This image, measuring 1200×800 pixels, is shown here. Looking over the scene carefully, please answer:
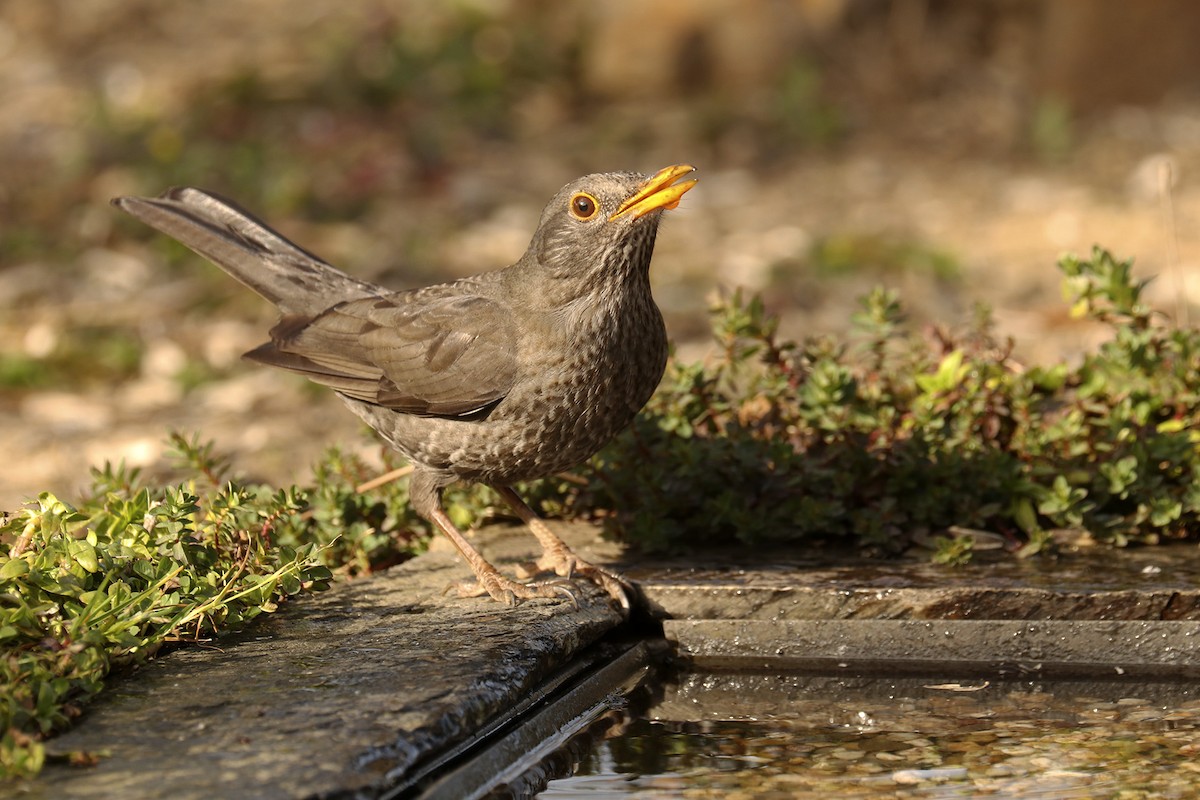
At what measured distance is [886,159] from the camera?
10945mm

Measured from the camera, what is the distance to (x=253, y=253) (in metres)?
5.00

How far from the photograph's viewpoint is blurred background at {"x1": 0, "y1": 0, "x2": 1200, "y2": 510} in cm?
775

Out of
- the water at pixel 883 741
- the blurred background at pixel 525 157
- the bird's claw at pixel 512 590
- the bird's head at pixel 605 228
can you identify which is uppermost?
the blurred background at pixel 525 157

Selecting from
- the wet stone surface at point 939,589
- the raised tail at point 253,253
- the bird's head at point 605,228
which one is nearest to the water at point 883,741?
the wet stone surface at point 939,589

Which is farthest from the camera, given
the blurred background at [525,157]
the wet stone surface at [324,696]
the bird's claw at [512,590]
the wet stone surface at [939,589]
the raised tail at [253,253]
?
the blurred background at [525,157]

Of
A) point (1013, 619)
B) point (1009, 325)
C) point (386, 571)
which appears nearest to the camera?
point (1013, 619)

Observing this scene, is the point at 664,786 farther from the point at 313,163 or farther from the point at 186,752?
the point at 313,163

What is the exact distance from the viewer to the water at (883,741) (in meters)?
3.22

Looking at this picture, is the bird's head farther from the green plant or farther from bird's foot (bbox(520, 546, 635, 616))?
bird's foot (bbox(520, 546, 635, 616))

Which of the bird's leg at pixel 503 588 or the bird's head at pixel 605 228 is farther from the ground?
the bird's head at pixel 605 228

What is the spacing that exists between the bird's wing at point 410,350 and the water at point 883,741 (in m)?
0.98

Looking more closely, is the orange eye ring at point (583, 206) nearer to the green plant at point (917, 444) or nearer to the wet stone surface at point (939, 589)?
the green plant at point (917, 444)

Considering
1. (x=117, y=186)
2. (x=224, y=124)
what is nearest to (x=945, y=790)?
(x=117, y=186)

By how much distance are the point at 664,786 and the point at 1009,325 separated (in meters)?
4.96
